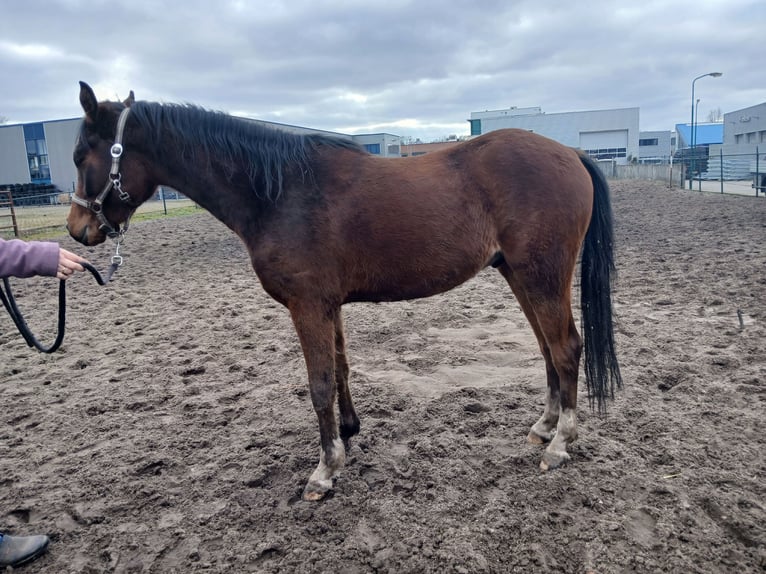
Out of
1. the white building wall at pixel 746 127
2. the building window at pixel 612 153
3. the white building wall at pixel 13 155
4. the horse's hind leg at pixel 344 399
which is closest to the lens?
the horse's hind leg at pixel 344 399

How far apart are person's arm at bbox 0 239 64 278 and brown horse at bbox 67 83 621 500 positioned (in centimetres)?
80

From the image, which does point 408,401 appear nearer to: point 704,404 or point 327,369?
point 327,369

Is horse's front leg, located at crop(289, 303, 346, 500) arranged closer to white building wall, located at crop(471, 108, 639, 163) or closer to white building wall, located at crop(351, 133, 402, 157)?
white building wall, located at crop(351, 133, 402, 157)

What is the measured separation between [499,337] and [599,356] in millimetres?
1735

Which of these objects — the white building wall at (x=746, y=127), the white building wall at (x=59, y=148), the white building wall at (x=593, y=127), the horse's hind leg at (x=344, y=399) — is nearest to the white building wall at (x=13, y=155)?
the white building wall at (x=59, y=148)

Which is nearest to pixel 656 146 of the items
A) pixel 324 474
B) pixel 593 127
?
pixel 593 127

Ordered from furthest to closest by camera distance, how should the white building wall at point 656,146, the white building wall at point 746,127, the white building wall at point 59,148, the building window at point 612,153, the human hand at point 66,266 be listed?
the white building wall at point 656,146 → the building window at point 612,153 → the white building wall at point 59,148 → the white building wall at point 746,127 → the human hand at point 66,266

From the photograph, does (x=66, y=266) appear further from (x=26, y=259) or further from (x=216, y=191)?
(x=216, y=191)

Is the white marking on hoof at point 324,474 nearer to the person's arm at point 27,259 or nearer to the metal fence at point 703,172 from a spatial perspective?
the person's arm at point 27,259

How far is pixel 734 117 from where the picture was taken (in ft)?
135

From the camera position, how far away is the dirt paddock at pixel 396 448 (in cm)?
224

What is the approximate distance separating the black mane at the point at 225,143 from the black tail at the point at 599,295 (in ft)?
6.03

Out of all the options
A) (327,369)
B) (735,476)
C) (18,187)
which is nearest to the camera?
(735,476)

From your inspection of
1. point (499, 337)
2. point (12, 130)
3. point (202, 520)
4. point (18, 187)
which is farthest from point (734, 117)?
point (12, 130)
